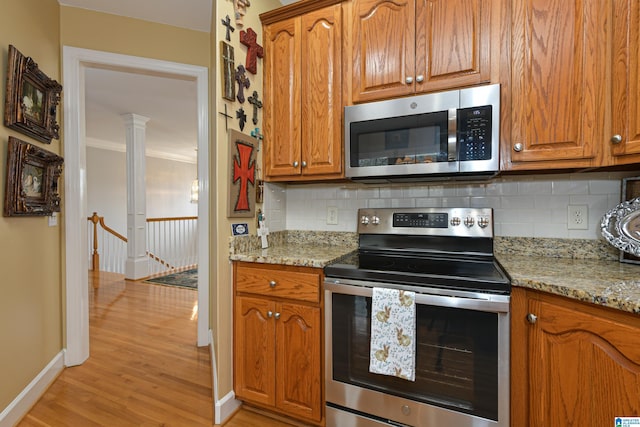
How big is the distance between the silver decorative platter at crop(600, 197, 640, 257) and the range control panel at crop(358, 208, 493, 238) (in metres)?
0.50

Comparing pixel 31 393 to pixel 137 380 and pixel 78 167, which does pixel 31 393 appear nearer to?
pixel 137 380

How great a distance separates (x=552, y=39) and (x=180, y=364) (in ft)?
9.67

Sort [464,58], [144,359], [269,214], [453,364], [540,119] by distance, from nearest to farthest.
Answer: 1. [453,364]
2. [540,119]
3. [464,58]
4. [269,214]
5. [144,359]

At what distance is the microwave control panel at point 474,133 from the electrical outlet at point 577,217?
2.02 feet

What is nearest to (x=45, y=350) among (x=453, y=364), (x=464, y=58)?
(x=453, y=364)

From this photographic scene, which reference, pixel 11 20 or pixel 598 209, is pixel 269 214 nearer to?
pixel 11 20

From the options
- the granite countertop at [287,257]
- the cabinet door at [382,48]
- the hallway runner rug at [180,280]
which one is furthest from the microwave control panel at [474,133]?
the hallway runner rug at [180,280]

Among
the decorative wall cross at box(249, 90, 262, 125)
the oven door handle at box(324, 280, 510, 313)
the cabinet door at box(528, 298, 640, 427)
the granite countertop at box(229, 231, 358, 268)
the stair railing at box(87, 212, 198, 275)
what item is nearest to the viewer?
the cabinet door at box(528, 298, 640, 427)

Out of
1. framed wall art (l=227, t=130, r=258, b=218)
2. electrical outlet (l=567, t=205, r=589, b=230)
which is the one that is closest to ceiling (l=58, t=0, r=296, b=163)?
framed wall art (l=227, t=130, r=258, b=218)

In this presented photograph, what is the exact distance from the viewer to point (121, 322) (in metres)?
2.92

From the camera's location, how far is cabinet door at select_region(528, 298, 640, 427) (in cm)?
90

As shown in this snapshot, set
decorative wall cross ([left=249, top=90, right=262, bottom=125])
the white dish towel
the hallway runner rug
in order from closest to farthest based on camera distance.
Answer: the white dish towel, decorative wall cross ([left=249, top=90, right=262, bottom=125]), the hallway runner rug

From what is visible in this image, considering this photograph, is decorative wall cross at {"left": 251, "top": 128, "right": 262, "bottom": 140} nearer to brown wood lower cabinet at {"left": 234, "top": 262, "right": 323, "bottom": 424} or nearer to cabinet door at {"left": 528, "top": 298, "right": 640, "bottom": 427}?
brown wood lower cabinet at {"left": 234, "top": 262, "right": 323, "bottom": 424}

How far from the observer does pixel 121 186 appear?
633cm
